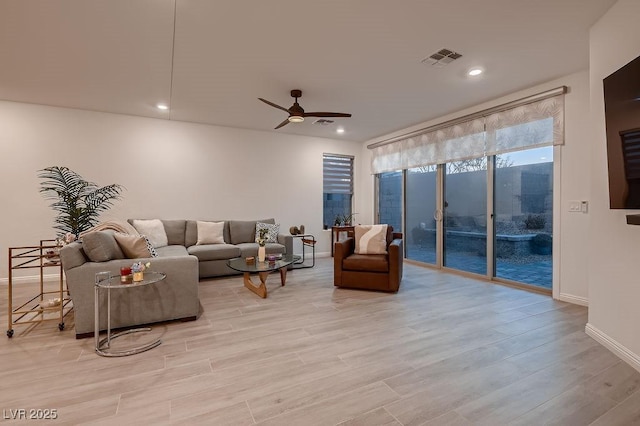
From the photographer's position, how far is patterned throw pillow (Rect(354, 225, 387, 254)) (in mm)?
Answer: 4344

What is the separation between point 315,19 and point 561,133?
3256mm

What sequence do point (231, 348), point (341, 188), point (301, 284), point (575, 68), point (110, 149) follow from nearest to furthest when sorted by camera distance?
point (231, 348)
point (575, 68)
point (301, 284)
point (110, 149)
point (341, 188)

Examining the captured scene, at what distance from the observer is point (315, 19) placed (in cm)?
253

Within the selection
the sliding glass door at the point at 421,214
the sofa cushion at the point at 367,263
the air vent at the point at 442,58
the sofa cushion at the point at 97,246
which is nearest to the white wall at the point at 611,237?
the air vent at the point at 442,58

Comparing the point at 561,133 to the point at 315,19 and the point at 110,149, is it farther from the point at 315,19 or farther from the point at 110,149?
the point at 110,149

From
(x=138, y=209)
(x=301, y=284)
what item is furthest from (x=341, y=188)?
(x=138, y=209)

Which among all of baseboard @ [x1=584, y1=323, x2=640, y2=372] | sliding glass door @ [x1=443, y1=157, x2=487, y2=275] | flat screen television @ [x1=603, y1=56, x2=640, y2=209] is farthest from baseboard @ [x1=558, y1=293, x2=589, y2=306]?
flat screen television @ [x1=603, y1=56, x2=640, y2=209]

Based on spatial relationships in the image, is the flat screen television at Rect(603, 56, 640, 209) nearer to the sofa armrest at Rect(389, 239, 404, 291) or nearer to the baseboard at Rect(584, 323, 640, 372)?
the baseboard at Rect(584, 323, 640, 372)

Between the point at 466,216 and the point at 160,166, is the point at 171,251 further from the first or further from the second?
the point at 466,216

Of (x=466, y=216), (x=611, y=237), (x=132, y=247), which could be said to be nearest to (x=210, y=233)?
(x=132, y=247)

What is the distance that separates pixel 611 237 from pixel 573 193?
1409 mm

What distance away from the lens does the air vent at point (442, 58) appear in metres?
3.04

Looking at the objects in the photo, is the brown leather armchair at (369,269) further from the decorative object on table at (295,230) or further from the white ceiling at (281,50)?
the white ceiling at (281,50)

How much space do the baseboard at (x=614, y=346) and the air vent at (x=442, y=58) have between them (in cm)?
289
